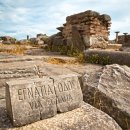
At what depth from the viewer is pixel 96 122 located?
2945 millimetres

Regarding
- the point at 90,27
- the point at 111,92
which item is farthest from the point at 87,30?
the point at 111,92

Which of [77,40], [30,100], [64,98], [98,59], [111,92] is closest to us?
[30,100]

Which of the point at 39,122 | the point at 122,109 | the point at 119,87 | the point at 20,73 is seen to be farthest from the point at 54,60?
the point at 39,122

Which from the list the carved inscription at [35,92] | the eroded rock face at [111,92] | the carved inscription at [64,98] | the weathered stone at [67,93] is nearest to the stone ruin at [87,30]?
the eroded rock face at [111,92]

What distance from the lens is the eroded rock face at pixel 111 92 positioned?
11.3 feet

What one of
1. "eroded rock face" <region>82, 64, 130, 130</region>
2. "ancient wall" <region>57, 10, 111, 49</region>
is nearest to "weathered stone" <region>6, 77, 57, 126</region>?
"eroded rock face" <region>82, 64, 130, 130</region>

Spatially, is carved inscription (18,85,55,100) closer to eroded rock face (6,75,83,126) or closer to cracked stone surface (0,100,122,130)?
eroded rock face (6,75,83,126)

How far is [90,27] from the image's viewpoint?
29.6 feet

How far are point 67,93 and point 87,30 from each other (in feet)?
20.5

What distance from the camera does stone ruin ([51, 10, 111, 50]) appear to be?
907 centimetres

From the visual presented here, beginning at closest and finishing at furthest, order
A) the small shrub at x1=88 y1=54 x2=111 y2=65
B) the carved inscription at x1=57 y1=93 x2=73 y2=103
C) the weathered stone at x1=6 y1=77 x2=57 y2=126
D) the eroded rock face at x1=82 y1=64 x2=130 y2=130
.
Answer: the weathered stone at x1=6 y1=77 x2=57 y2=126, the carved inscription at x1=57 y1=93 x2=73 y2=103, the eroded rock face at x1=82 y1=64 x2=130 y2=130, the small shrub at x1=88 y1=54 x2=111 y2=65

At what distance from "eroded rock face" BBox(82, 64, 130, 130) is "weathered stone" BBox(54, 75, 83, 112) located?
0.54 m

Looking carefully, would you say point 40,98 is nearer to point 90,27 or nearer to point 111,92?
point 111,92

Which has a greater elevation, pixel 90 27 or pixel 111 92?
pixel 90 27
